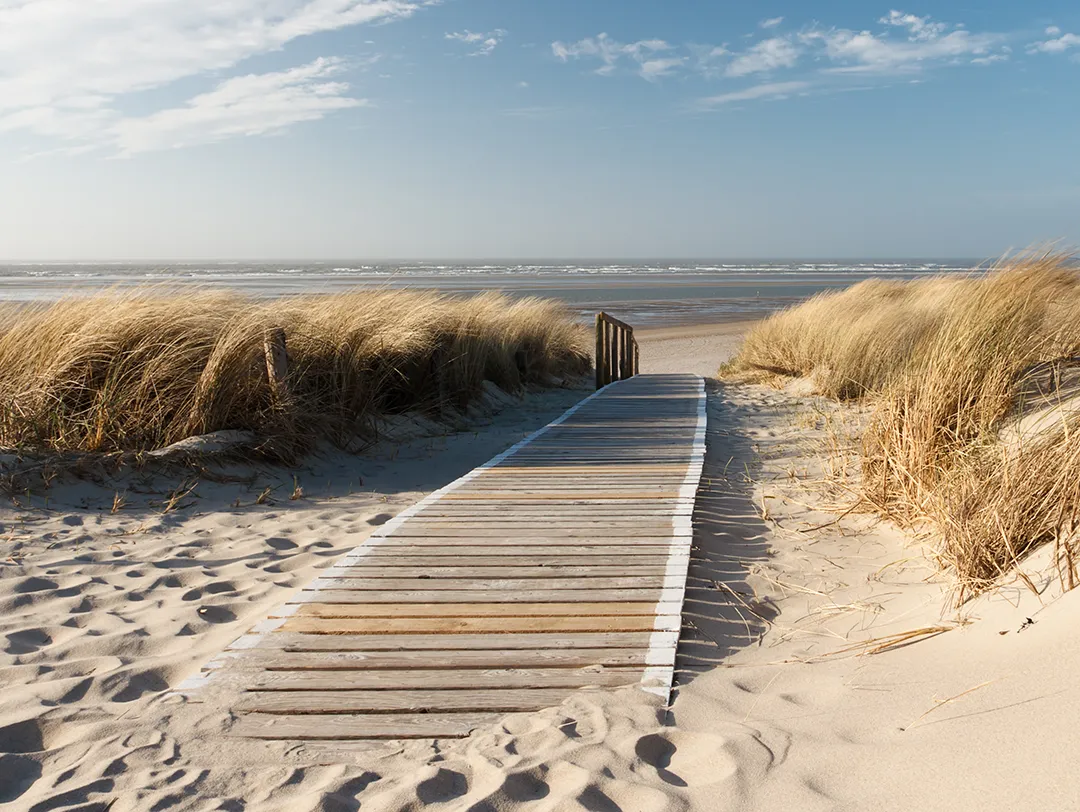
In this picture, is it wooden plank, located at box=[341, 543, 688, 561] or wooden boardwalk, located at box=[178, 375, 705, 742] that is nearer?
wooden boardwalk, located at box=[178, 375, 705, 742]

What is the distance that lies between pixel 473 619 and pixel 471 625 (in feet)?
0.18

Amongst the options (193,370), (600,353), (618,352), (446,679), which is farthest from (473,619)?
(618,352)

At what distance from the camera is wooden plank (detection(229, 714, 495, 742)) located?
233cm

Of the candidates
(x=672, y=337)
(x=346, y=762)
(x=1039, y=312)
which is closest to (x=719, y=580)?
(x=346, y=762)

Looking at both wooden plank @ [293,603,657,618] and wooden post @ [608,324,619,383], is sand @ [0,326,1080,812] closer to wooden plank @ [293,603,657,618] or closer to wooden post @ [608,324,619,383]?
wooden plank @ [293,603,657,618]

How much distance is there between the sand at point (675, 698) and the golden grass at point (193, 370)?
1.20 m

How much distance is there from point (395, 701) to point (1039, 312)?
5.71 m

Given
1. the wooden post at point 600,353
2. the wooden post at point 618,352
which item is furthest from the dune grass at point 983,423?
the wooden post at point 618,352

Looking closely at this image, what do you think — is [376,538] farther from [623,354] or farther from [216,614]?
[623,354]

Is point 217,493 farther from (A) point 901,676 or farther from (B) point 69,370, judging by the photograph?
(A) point 901,676

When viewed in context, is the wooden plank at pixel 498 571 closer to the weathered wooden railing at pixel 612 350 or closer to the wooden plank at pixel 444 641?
the wooden plank at pixel 444 641

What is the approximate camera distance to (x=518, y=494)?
16.1 ft

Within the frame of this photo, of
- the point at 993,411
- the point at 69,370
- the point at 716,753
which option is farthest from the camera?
the point at 69,370

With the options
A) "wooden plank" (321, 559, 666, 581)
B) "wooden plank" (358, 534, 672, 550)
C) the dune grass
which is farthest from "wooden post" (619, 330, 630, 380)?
"wooden plank" (321, 559, 666, 581)
